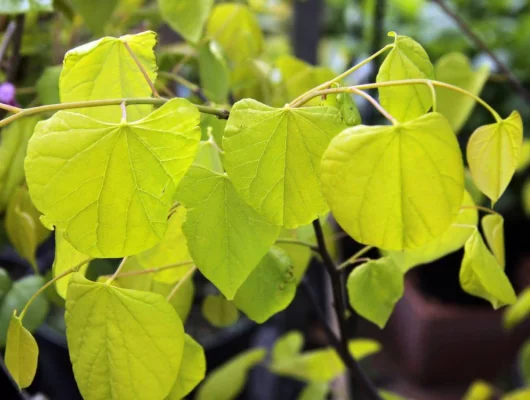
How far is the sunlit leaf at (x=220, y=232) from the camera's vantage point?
26 cm

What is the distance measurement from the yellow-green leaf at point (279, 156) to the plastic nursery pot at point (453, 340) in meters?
0.89

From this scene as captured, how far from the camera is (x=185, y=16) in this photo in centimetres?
44

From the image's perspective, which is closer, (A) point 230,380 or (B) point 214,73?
(B) point 214,73

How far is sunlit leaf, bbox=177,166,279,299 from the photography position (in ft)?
0.87

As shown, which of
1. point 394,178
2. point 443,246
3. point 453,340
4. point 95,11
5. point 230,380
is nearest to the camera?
point 394,178

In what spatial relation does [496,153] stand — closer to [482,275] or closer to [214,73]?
[482,275]

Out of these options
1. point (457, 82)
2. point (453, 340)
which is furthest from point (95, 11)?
point (453, 340)

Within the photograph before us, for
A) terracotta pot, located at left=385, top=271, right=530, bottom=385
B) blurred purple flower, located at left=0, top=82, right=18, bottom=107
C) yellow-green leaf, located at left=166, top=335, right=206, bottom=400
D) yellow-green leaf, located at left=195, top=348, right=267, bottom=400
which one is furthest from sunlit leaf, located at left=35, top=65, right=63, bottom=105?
terracotta pot, located at left=385, top=271, right=530, bottom=385

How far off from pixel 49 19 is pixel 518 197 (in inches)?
37.3

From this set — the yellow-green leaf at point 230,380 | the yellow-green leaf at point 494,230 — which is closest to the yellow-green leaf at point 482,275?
the yellow-green leaf at point 494,230

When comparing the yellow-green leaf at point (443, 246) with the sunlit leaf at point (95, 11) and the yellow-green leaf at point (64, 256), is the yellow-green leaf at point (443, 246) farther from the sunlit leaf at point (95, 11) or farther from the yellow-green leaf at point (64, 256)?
the sunlit leaf at point (95, 11)

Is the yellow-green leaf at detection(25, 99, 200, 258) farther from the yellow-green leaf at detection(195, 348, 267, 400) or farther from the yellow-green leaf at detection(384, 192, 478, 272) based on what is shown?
the yellow-green leaf at detection(195, 348, 267, 400)

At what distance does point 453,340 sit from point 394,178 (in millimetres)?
945

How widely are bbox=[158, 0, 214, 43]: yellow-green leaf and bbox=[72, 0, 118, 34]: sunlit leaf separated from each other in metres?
0.08
